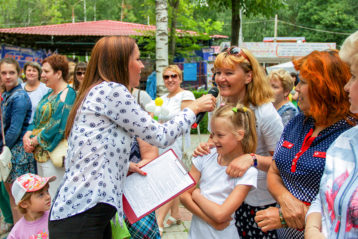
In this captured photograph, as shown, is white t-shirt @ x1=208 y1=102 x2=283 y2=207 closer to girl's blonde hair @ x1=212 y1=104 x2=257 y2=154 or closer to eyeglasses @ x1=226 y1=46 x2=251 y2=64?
girl's blonde hair @ x1=212 y1=104 x2=257 y2=154

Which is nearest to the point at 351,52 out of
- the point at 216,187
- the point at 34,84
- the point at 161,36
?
the point at 216,187

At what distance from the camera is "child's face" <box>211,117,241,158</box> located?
7.71 ft

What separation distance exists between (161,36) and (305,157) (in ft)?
17.6

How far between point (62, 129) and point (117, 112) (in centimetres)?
192

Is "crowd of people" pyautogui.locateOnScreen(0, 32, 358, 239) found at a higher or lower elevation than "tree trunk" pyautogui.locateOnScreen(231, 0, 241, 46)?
lower

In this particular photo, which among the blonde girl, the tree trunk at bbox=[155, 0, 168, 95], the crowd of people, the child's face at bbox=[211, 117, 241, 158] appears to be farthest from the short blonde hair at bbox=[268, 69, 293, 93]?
the child's face at bbox=[211, 117, 241, 158]

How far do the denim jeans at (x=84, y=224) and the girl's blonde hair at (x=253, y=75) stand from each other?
1231 millimetres

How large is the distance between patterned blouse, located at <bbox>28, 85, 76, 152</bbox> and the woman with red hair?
97.3 inches

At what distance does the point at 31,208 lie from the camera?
335 cm

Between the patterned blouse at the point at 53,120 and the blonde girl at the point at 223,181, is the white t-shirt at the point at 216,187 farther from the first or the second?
the patterned blouse at the point at 53,120

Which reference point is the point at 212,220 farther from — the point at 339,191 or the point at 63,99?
the point at 63,99

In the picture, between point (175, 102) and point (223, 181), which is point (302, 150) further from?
point (175, 102)

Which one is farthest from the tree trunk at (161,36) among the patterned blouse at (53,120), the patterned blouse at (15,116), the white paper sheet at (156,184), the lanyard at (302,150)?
the lanyard at (302,150)

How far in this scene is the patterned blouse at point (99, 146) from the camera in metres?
1.95
